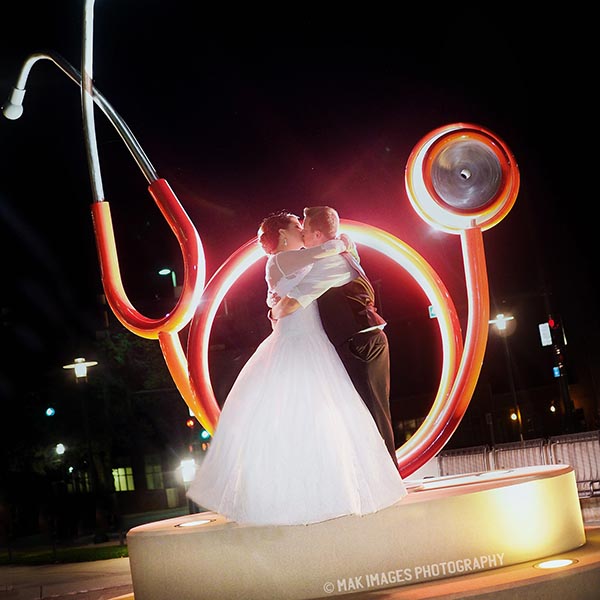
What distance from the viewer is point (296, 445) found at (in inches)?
251

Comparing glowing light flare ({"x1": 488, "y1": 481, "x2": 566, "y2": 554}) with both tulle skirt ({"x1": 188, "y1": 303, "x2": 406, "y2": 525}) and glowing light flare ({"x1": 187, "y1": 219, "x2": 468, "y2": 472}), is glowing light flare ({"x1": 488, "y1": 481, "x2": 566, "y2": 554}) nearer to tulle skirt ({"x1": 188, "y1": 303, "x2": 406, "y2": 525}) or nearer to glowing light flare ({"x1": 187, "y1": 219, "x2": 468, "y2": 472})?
tulle skirt ({"x1": 188, "y1": 303, "x2": 406, "y2": 525})

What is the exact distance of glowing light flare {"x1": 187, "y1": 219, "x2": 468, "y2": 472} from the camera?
8234mm

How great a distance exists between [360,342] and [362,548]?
1.57 m

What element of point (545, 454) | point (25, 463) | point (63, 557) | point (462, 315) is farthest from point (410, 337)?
point (545, 454)

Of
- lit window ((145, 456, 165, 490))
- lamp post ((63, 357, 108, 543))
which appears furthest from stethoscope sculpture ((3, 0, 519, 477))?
lit window ((145, 456, 165, 490))

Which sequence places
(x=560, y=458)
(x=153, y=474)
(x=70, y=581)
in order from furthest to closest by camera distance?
(x=153, y=474) → (x=70, y=581) → (x=560, y=458)

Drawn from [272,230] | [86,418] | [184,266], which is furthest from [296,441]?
[86,418]

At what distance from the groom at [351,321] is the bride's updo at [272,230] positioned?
17.6 inches

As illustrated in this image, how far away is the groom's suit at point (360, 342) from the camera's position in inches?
274

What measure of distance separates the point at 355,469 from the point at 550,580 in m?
1.51

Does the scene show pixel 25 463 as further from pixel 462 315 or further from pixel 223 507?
pixel 223 507

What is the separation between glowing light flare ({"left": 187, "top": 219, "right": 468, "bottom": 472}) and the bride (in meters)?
1.42

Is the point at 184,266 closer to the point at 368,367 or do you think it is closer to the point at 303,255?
the point at 303,255

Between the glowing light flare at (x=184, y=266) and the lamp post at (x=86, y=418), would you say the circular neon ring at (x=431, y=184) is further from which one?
the lamp post at (x=86, y=418)
